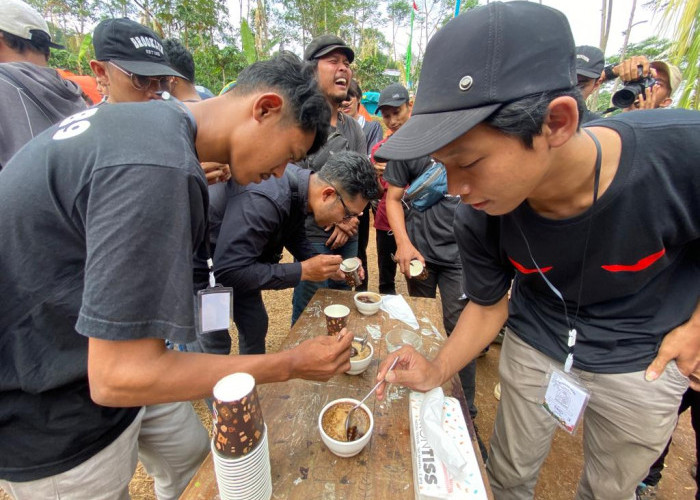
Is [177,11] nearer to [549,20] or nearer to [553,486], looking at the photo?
[549,20]

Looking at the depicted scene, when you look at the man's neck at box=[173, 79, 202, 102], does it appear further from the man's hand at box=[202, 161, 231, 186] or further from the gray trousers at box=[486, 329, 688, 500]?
the gray trousers at box=[486, 329, 688, 500]

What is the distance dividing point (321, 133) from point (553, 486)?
272 cm

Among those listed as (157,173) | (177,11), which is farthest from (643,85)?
(177,11)

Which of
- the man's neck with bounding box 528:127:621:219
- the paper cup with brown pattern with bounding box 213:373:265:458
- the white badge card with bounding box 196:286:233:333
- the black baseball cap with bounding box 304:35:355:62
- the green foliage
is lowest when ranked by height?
the white badge card with bounding box 196:286:233:333

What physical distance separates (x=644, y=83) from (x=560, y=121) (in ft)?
8.81

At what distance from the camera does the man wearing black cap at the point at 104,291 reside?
2.41 feet

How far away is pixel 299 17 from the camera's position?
20.2m

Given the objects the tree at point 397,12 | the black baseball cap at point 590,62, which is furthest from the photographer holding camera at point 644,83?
the tree at point 397,12

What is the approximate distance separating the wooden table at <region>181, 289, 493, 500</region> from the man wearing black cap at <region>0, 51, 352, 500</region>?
19 cm

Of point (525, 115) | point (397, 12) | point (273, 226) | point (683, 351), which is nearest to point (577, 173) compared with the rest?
point (525, 115)

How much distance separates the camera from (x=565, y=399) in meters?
1.26

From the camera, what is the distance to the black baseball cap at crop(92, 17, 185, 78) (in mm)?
2078

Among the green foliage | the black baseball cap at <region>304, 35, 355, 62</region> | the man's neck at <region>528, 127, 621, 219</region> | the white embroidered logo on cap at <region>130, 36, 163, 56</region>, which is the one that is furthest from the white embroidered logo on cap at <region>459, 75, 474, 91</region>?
the green foliage

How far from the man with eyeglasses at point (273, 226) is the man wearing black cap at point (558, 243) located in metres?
1.04
